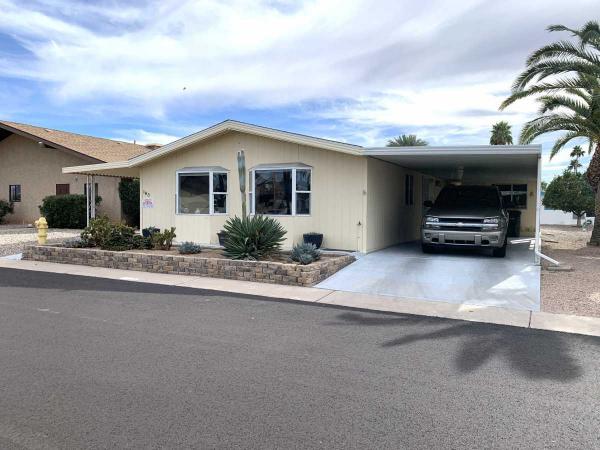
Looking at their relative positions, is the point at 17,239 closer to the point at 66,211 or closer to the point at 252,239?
the point at 66,211

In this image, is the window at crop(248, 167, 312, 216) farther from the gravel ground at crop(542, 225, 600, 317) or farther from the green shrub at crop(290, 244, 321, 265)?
the gravel ground at crop(542, 225, 600, 317)

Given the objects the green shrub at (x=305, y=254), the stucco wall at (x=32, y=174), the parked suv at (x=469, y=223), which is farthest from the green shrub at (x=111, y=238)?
the stucco wall at (x=32, y=174)

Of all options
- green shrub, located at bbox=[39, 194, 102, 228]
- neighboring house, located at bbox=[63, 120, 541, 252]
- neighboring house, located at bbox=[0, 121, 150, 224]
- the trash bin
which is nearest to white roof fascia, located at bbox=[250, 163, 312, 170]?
neighboring house, located at bbox=[63, 120, 541, 252]

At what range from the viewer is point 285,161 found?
43.5 feet

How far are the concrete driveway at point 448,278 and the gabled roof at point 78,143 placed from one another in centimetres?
1570

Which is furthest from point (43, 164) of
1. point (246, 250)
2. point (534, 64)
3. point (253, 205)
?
point (534, 64)

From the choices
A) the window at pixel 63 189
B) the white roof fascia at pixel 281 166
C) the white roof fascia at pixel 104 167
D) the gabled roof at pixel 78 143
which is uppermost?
the gabled roof at pixel 78 143

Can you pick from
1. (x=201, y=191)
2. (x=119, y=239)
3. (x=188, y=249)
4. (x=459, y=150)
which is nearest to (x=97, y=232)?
(x=119, y=239)

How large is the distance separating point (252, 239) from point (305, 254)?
1.31 metres

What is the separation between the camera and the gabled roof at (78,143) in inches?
887

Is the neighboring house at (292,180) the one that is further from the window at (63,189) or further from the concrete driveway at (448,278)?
the window at (63,189)

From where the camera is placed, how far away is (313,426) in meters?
3.69

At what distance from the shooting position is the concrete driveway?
8.51 m

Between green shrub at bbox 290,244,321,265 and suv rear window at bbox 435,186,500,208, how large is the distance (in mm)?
4177
